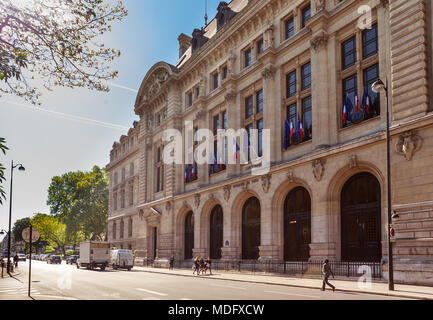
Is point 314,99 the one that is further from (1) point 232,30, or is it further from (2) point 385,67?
(1) point 232,30

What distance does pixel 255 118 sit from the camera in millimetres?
37750

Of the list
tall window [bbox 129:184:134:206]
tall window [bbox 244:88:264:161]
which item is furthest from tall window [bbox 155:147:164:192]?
tall window [bbox 244:88:264:161]

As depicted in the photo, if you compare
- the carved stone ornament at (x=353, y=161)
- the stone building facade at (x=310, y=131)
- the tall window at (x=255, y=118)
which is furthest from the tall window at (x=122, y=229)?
the carved stone ornament at (x=353, y=161)

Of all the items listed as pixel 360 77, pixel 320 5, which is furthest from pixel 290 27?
pixel 360 77

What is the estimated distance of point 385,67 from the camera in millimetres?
25891

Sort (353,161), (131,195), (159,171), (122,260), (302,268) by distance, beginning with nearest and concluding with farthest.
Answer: (353,161), (302,268), (122,260), (159,171), (131,195)

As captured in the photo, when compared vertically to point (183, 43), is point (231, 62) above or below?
below

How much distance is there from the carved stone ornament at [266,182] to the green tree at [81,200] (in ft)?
197

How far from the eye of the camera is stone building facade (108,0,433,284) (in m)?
23.2

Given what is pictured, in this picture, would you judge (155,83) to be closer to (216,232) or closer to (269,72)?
(216,232)

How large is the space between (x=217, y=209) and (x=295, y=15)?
62.8 ft

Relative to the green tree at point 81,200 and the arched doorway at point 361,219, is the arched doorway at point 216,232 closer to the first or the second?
the arched doorway at point 361,219

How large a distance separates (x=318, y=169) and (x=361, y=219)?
14.1 ft

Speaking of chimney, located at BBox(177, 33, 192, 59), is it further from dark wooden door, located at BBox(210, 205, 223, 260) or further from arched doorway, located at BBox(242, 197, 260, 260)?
arched doorway, located at BBox(242, 197, 260, 260)
